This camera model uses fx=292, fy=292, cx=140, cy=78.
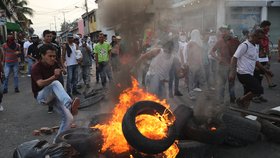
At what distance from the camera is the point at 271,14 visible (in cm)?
2359

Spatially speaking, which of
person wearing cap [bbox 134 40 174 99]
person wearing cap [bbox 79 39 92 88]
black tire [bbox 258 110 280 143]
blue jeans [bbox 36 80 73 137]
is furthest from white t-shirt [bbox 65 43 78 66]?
black tire [bbox 258 110 280 143]

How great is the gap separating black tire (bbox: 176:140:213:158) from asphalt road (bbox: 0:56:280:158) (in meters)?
0.44

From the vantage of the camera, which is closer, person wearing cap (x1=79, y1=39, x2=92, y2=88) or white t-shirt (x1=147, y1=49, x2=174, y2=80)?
white t-shirt (x1=147, y1=49, x2=174, y2=80)

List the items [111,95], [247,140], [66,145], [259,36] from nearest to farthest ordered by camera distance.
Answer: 1. [66,145]
2. [247,140]
3. [259,36]
4. [111,95]

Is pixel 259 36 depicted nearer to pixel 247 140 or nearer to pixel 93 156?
pixel 247 140

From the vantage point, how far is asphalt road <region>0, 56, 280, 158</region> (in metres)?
4.95

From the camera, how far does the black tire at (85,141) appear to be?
13.2ft

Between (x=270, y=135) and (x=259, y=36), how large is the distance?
2226mm

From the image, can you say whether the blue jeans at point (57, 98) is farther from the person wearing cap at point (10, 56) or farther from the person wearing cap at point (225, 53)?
the person wearing cap at point (10, 56)

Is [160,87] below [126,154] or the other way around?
the other way around

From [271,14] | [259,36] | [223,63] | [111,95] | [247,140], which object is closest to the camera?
[247,140]

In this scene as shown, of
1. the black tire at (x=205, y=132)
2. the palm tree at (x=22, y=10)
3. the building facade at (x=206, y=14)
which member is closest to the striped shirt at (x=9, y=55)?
the building facade at (x=206, y=14)

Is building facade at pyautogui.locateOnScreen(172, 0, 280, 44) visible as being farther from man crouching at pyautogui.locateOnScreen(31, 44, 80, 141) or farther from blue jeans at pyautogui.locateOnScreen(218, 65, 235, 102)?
man crouching at pyautogui.locateOnScreen(31, 44, 80, 141)

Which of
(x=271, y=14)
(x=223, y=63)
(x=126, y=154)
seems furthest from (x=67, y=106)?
(x=271, y=14)
